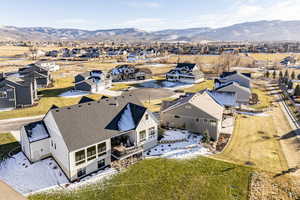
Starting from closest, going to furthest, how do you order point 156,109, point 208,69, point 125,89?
point 156,109, point 125,89, point 208,69

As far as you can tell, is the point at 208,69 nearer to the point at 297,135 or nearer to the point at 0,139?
the point at 297,135

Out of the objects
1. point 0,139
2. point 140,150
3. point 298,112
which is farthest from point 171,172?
point 298,112

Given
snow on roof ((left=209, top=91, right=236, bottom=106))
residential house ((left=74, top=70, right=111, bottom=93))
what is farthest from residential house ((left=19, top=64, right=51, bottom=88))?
snow on roof ((left=209, top=91, right=236, bottom=106))

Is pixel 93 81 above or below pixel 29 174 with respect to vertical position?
above

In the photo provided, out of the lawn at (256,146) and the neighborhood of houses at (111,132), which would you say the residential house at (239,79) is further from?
the neighborhood of houses at (111,132)

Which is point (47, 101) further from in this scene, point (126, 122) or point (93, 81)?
point (126, 122)

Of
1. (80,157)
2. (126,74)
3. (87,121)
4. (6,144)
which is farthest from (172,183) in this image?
(126,74)

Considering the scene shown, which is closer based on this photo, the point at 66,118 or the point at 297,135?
the point at 66,118
